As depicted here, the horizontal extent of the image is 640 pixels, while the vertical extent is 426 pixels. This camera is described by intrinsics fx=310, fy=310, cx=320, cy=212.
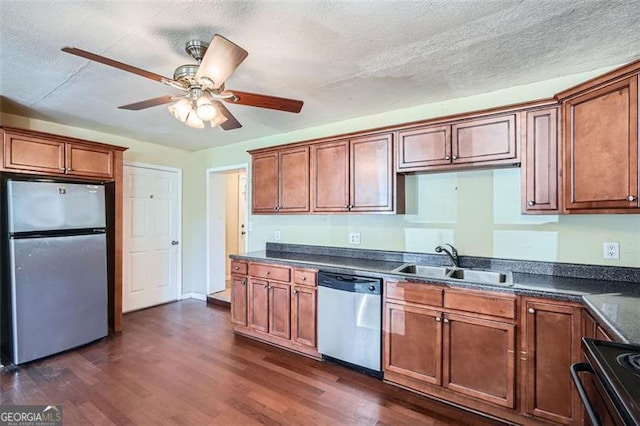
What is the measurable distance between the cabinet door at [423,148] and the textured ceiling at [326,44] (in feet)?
1.15

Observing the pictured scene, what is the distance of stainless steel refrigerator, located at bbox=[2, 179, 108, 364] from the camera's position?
271 centimetres

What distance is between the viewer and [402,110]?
307 centimetres

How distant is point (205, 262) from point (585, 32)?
15.8 ft

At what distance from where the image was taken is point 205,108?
184 centimetres

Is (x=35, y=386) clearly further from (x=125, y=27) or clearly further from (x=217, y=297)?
(x=125, y=27)

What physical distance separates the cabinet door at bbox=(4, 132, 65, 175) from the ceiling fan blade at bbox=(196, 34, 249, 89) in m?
2.28

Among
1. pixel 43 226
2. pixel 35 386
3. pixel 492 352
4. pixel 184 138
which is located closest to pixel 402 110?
pixel 492 352

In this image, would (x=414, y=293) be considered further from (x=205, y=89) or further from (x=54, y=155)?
(x=54, y=155)

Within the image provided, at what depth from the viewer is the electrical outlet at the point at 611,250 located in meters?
2.17

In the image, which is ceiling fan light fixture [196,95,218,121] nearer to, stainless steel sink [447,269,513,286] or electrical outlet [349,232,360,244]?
electrical outlet [349,232,360,244]

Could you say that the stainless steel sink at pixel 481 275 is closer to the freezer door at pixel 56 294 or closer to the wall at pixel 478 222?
the wall at pixel 478 222

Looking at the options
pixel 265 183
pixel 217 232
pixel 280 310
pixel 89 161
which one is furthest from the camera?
pixel 217 232

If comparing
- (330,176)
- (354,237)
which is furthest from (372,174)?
(354,237)

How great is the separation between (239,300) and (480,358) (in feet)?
7.88
